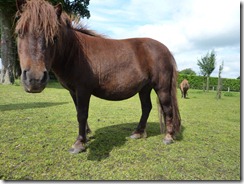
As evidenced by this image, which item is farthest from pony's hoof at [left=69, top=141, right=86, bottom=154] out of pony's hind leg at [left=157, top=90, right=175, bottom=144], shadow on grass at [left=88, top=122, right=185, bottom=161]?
pony's hind leg at [left=157, top=90, right=175, bottom=144]

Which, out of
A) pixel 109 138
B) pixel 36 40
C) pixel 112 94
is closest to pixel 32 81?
pixel 36 40

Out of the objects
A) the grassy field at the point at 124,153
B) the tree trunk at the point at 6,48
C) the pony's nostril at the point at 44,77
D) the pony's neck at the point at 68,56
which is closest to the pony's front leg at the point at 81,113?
the grassy field at the point at 124,153

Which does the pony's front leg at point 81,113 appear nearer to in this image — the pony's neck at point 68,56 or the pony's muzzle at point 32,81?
the pony's neck at point 68,56

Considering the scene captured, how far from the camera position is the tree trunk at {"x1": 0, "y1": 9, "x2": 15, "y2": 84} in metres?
16.1

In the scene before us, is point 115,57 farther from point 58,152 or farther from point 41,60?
point 58,152

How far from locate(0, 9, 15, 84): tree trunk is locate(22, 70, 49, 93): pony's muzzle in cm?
1621

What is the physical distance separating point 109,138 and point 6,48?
51.9 feet

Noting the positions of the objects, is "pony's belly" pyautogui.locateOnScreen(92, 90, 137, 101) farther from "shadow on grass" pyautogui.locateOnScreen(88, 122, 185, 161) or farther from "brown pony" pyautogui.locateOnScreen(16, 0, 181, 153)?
"shadow on grass" pyautogui.locateOnScreen(88, 122, 185, 161)

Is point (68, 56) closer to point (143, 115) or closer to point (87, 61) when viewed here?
point (87, 61)

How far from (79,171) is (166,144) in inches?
67.6

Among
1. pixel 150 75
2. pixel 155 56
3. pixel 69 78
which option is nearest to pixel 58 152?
pixel 69 78

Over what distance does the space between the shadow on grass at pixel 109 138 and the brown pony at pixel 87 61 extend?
9.0 inches

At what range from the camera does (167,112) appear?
3.79 m

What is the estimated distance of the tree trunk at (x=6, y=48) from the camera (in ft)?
52.7
